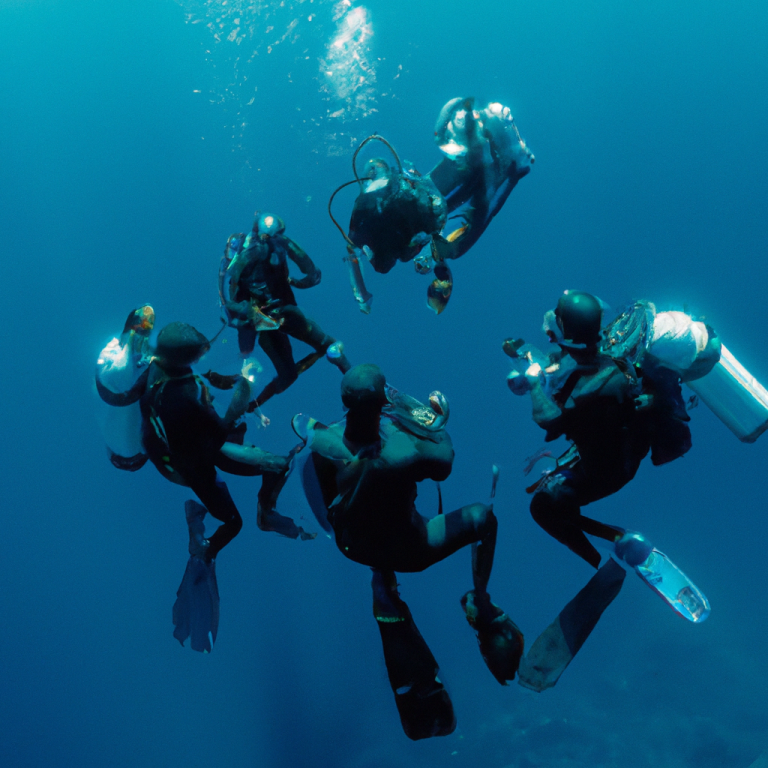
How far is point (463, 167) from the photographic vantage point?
170 inches

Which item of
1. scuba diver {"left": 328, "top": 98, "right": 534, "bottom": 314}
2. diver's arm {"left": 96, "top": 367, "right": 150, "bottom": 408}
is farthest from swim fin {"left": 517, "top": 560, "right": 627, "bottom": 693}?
diver's arm {"left": 96, "top": 367, "right": 150, "bottom": 408}

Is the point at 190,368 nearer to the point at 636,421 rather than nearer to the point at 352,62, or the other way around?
the point at 636,421

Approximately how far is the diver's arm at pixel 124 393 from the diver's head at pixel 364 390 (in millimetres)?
1570

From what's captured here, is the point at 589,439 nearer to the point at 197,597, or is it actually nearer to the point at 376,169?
the point at 376,169

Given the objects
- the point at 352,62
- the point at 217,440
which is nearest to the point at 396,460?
the point at 217,440

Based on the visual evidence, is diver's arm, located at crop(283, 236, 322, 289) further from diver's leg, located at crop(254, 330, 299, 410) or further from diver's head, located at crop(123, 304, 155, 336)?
diver's head, located at crop(123, 304, 155, 336)

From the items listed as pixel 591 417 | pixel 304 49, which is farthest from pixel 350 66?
pixel 591 417

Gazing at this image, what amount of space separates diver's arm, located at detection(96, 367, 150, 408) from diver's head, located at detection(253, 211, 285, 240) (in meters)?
1.25

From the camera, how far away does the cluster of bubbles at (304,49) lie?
520 centimetres

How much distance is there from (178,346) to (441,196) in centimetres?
215

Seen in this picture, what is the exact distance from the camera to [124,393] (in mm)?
3816

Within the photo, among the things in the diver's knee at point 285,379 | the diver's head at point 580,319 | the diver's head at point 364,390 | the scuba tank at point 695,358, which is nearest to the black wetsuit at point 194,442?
the diver's knee at point 285,379

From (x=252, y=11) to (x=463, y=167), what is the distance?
2718 millimetres

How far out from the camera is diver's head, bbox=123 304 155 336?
402 cm
